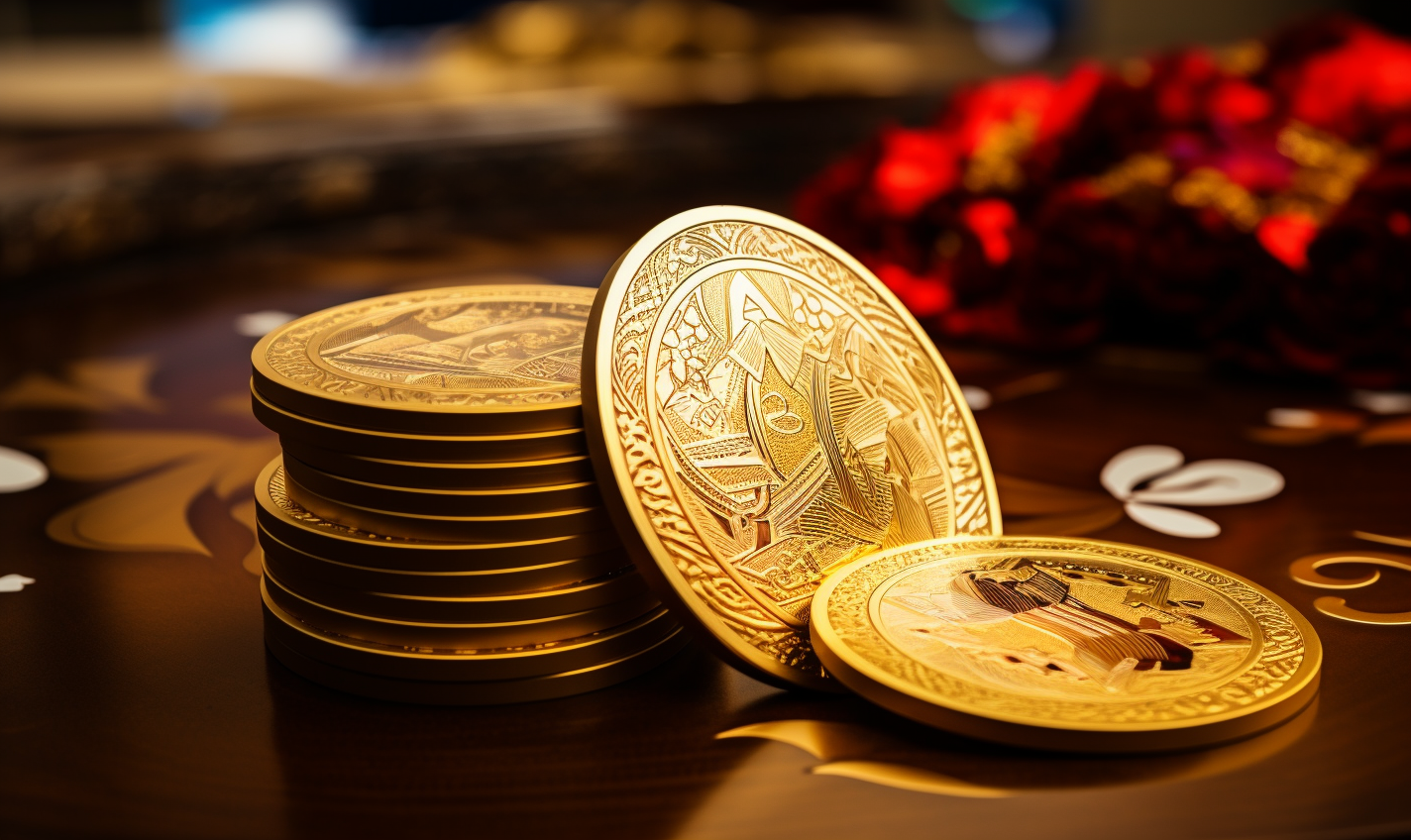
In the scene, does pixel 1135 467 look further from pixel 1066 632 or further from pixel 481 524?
pixel 481 524

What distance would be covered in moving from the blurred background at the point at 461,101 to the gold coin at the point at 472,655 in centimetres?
123

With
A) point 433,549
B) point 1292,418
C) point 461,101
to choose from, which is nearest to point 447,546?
point 433,549

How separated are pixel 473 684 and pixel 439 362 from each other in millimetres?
205

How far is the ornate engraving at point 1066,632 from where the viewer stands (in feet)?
2.05

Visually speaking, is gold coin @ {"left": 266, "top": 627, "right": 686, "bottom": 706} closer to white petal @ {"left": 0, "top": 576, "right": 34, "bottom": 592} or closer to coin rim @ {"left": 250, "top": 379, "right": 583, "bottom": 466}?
coin rim @ {"left": 250, "top": 379, "right": 583, "bottom": 466}

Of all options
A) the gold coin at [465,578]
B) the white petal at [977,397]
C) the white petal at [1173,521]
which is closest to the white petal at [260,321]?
the white petal at [977,397]

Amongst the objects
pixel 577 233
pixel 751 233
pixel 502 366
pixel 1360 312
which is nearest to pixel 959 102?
pixel 1360 312

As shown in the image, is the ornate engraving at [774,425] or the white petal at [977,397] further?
the white petal at [977,397]

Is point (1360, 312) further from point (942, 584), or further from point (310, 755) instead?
point (310, 755)

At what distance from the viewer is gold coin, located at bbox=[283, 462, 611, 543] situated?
2.22ft

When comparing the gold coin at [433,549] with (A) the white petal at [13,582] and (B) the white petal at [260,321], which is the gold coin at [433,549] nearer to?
(A) the white petal at [13,582]

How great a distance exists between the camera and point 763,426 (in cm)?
75

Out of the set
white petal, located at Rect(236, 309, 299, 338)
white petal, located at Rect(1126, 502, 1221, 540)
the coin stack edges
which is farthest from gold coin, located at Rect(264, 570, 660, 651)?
white petal, located at Rect(236, 309, 299, 338)

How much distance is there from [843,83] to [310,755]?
3.74 m
